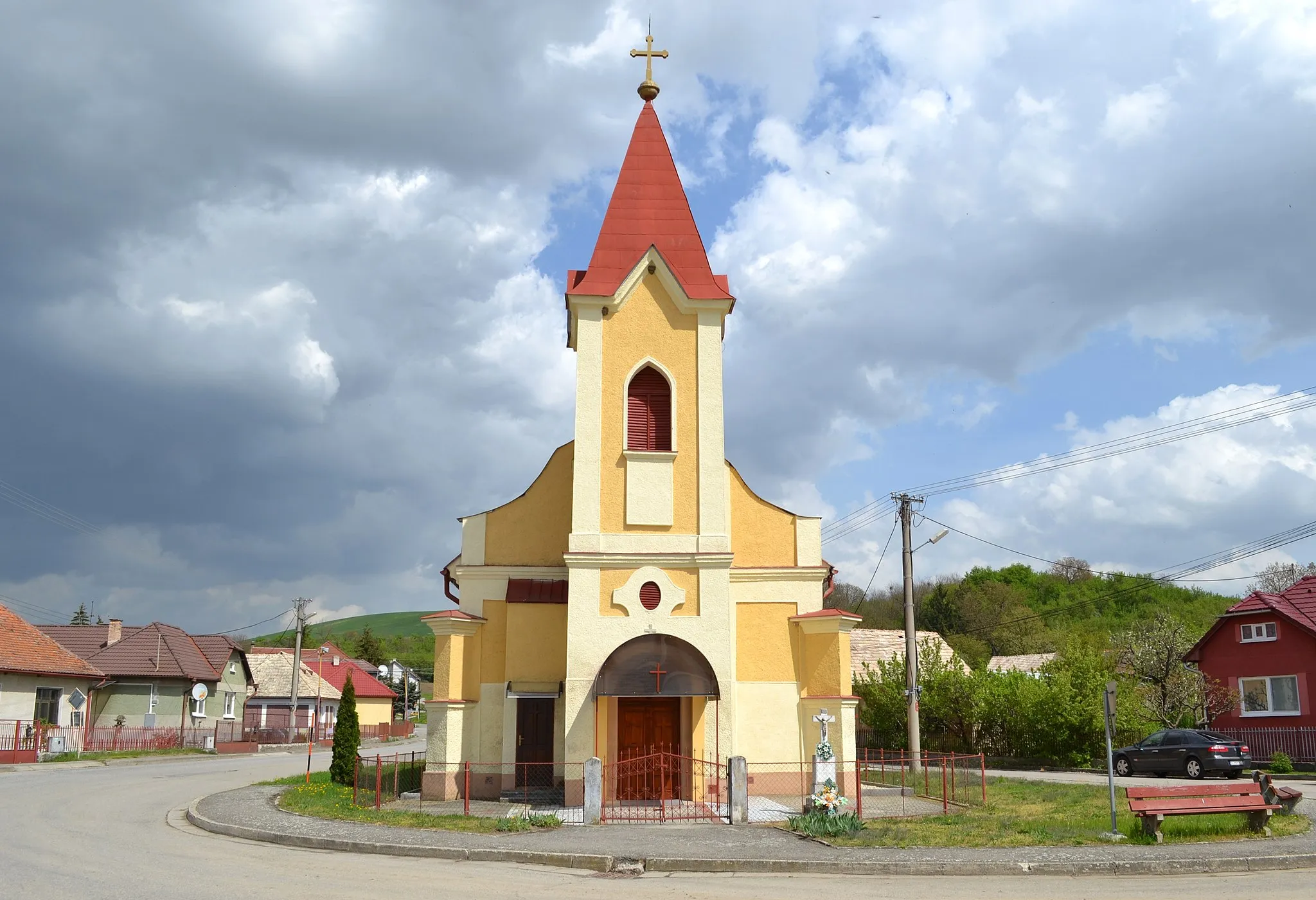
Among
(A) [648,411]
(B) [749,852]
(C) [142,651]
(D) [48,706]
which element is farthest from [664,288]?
(C) [142,651]

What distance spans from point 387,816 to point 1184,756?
21767mm

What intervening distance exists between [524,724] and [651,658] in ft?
14.2

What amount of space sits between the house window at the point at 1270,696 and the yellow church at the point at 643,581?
2190 centimetres

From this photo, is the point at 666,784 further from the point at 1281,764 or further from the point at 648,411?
the point at 1281,764

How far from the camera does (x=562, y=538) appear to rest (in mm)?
24828

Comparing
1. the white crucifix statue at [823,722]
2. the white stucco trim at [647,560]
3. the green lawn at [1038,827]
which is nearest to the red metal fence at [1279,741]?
the green lawn at [1038,827]

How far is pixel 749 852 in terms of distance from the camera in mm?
15336

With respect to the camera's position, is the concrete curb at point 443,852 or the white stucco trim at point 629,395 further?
the white stucco trim at point 629,395

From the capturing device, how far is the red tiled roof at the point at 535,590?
24041 mm

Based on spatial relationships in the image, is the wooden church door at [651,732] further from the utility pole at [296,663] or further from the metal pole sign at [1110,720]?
the utility pole at [296,663]

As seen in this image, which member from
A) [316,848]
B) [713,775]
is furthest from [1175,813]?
[316,848]

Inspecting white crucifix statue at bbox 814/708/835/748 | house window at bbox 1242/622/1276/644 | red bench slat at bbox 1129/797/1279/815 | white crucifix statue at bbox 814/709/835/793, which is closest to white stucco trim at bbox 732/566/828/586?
white crucifix statue at bbox 814/708/835/748

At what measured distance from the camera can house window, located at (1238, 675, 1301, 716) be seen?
36.3 meters

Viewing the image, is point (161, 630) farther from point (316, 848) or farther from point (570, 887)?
point (570, 887)
